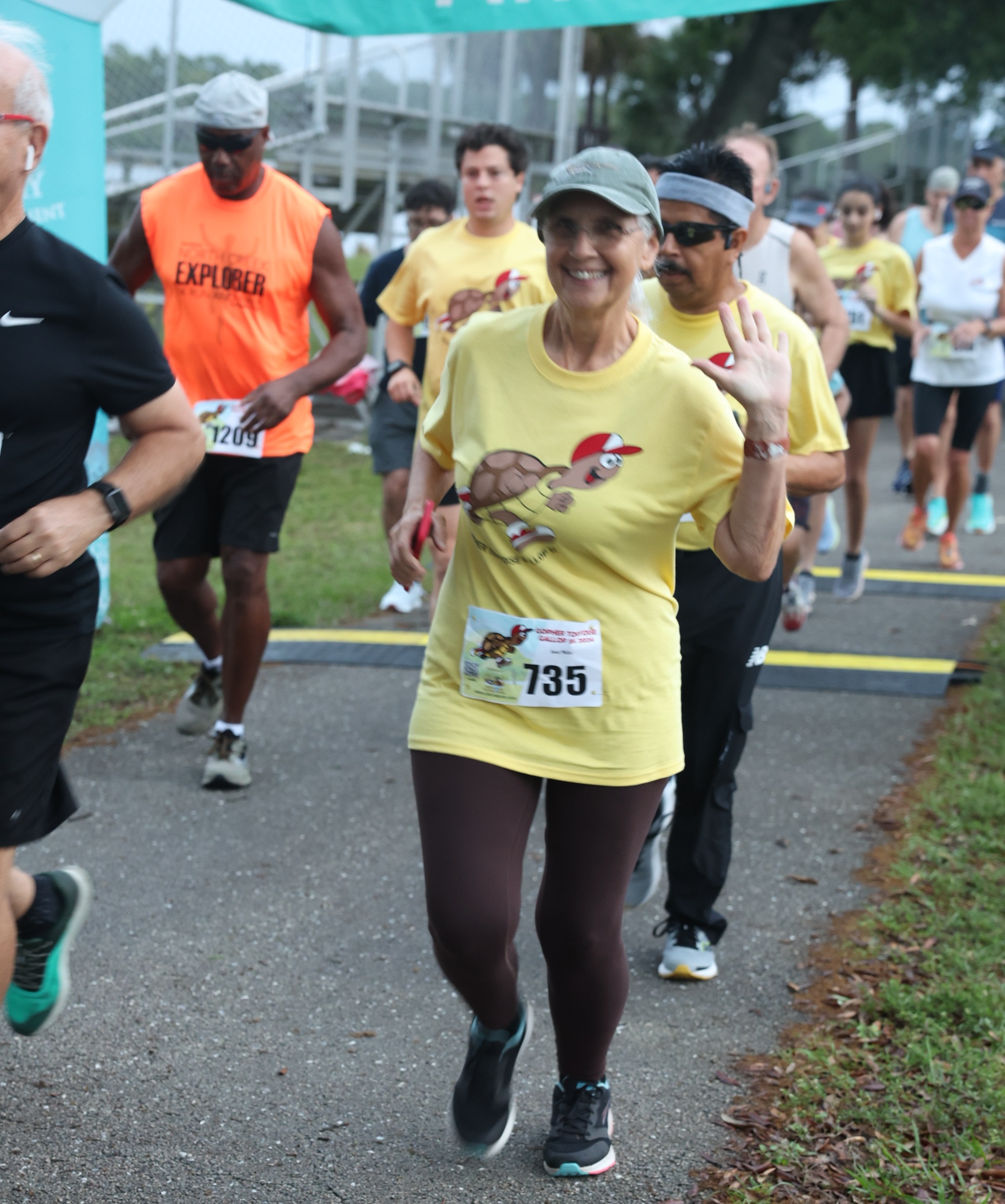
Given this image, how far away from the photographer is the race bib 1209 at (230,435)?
17.3 feet

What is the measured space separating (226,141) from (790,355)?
8.13ft

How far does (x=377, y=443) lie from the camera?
311 inches

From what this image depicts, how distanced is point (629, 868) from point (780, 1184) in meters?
0.76

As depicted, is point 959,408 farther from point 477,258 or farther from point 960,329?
point 477,258

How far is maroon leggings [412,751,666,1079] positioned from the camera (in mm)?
2811

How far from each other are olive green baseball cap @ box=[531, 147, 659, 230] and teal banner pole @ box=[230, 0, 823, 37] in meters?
3.26

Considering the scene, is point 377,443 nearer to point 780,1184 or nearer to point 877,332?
point 877,332

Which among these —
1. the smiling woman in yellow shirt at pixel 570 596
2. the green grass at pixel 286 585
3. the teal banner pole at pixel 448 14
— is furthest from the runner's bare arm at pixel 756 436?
the green grass at pixel 286 585

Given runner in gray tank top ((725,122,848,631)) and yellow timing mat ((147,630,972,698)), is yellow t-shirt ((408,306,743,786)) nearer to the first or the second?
runner in gray tank top ((725,122,848,631))

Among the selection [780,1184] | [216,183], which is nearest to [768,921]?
[780,1184]

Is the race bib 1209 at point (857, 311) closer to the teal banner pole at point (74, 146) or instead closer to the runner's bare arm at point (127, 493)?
the teal banner pole at point (74, 146)

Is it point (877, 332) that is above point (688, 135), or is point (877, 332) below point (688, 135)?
above

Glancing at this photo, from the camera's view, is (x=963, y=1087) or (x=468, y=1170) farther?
(x=963, y=1087)

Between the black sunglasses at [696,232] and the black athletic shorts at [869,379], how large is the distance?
17.7 feet
